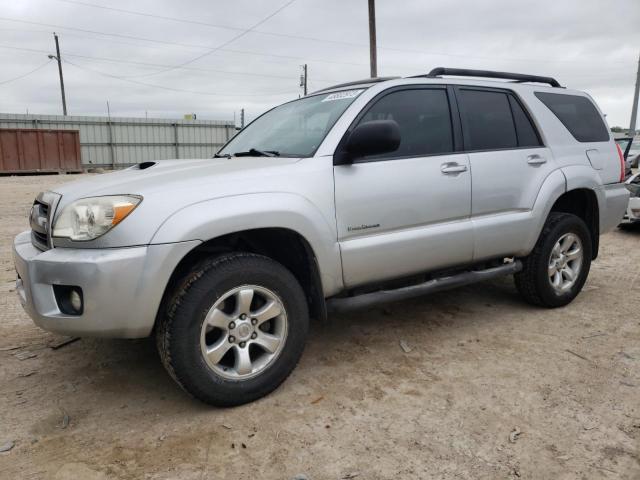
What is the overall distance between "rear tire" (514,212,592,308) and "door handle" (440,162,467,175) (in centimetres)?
108

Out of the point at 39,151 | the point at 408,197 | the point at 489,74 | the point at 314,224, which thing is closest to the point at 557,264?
the point at 489,74

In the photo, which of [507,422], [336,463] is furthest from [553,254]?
[336,463]

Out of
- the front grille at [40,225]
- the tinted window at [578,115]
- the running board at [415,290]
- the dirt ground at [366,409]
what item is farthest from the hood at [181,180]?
the tinted window at [578,115]

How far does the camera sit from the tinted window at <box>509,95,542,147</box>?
3.82 metres

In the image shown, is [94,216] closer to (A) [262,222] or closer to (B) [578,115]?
(A) [262,222]

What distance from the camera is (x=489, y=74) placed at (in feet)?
12.9

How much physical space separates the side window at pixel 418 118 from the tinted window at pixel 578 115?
1.12m

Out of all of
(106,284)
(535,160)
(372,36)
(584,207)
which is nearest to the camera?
(106,284)

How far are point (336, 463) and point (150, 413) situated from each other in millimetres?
1051

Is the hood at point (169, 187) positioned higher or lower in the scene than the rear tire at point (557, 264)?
higher

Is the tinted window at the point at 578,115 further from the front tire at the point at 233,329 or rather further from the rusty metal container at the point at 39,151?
the rusty metal container at the point at 39,151

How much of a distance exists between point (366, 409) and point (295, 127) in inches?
73.3

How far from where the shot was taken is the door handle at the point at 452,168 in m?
3.26

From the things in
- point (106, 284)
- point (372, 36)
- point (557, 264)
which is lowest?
point (557, 264)
